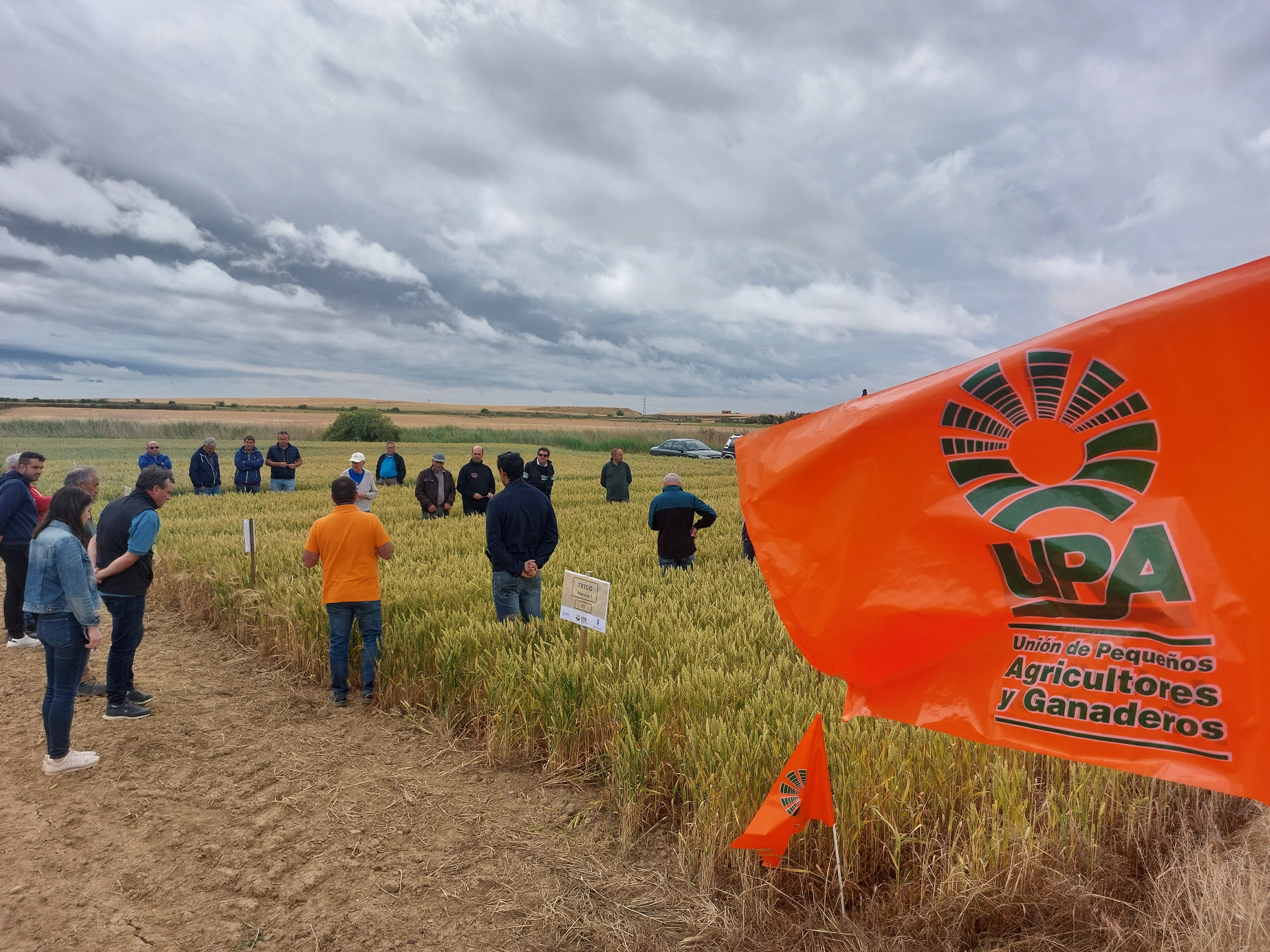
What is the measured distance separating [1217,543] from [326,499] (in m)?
18.4

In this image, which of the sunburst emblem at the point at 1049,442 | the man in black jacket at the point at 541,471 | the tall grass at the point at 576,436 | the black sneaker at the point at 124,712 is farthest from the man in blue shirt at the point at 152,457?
the tall grass at the point at 576,436

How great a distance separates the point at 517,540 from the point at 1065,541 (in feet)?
→ 15.9

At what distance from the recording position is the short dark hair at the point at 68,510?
484 cm

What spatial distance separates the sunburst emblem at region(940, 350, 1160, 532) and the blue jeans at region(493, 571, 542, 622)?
188 inches

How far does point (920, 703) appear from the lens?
2.54 m

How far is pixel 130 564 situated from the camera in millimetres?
5641

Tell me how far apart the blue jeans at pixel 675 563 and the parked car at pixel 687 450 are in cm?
3022

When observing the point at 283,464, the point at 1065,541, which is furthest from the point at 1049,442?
the point at 283,464

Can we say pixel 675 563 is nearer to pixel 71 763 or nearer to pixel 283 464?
pixel 71 763

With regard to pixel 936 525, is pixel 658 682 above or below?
below

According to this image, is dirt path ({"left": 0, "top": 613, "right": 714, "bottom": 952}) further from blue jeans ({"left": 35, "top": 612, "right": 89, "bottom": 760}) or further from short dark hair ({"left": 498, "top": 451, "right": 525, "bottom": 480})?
short dark hair ({"left": 498, "top": 451, "right": 525, "bottom": 480})

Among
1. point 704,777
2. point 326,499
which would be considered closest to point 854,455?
point 704,777

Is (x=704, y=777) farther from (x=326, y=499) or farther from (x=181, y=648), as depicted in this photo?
(x=326, y=499)

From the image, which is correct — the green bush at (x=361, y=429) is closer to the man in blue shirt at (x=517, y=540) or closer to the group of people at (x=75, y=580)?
the group of people at (x=75, y=580)
